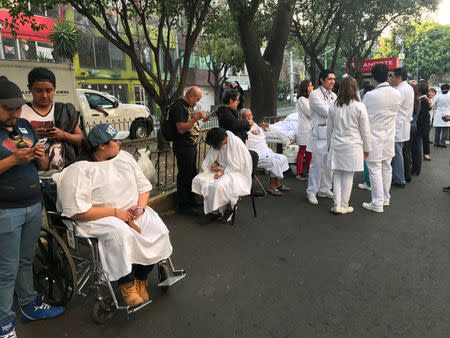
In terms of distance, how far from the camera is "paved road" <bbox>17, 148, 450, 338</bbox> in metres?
2.62

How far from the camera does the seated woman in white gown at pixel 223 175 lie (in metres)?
4.54

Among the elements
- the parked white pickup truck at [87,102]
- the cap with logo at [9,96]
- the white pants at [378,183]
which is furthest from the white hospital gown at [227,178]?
the parked white pickup truck at [87,102]

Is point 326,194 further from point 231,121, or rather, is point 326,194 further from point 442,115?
point 442,115

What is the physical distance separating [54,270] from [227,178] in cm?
238

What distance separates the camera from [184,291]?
3.13 meters

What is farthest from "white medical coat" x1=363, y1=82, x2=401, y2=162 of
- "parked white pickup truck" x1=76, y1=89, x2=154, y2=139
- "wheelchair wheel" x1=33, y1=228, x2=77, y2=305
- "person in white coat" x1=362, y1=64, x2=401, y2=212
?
"parked white pickup truck" x1=76, y1=89, x2=154, y2=139

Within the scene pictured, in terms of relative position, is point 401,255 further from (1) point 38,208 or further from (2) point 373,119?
(1) point 38,208

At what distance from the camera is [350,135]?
15.8 ft

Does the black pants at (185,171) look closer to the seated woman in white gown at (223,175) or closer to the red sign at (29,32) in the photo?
the seated woman in white gown at (223,175)

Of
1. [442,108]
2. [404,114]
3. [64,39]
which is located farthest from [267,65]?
[64,39]

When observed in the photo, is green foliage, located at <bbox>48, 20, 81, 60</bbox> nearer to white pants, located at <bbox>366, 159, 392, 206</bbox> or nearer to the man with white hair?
the man with white hair

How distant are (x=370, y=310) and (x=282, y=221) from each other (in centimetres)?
211

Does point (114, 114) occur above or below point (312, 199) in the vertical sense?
above

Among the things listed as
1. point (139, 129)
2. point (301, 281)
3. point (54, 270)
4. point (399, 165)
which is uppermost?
point (139, 129)
